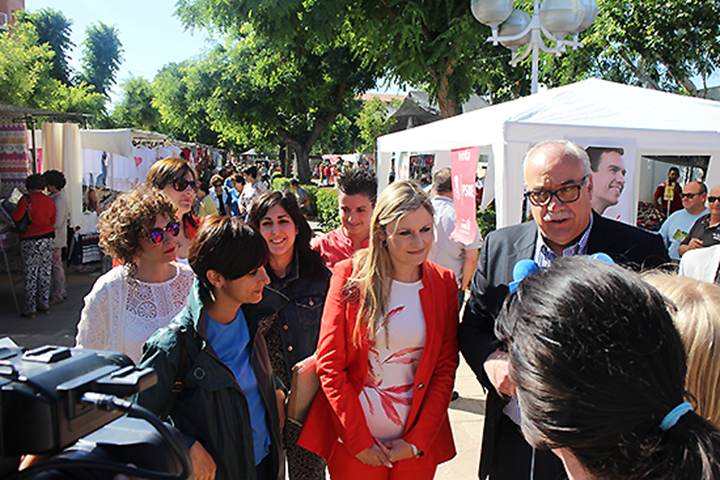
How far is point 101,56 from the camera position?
160ft

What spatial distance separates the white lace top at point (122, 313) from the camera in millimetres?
2076

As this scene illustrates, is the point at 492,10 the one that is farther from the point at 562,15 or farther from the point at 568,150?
the point at 568,150

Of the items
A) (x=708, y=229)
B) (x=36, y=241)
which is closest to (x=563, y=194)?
(x=708, y=229)

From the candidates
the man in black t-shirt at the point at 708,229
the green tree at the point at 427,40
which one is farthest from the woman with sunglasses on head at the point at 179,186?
the green tree at the point at 427,40

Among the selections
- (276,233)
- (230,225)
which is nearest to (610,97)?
(276,233)

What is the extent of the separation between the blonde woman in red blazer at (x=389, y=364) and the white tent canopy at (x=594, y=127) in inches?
89.9

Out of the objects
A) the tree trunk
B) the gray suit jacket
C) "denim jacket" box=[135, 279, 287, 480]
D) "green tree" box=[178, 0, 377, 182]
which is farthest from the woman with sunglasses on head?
the tree trunk

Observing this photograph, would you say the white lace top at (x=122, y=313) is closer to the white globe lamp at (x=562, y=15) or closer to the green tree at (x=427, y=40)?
the white globe lamp at (x=562, y=15)

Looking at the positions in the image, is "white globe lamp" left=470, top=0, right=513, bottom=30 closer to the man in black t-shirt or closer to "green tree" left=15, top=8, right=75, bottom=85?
the man in black t-shirt

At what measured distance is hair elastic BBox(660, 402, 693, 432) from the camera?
79 cm

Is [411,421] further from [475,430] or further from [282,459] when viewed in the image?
[475,430]

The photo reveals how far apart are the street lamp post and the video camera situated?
20.1 feet

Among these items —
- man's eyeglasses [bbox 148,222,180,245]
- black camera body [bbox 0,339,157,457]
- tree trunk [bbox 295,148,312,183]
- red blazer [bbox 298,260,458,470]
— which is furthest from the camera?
tree trunk [bbox 295,148,312,183]

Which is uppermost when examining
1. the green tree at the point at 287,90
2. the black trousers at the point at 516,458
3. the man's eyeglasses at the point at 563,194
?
the green tree at the point at 287,90
